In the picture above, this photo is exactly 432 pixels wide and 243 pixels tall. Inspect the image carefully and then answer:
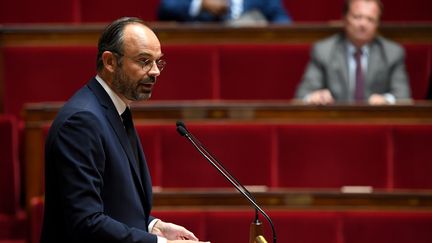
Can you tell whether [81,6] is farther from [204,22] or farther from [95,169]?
[95,169]

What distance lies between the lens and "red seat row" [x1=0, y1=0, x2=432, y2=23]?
1.39 meters

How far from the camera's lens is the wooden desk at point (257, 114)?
1.06 metres

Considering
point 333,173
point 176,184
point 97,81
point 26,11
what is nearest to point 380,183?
point 333,173

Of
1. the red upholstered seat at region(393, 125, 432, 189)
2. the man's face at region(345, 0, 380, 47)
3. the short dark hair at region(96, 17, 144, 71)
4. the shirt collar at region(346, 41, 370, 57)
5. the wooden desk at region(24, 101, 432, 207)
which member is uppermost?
the man's face at region(345, 0, 380, 47)

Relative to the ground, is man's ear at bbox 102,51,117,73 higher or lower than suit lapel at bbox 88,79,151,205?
higher

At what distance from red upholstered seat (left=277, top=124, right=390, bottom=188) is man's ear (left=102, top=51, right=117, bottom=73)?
457mm

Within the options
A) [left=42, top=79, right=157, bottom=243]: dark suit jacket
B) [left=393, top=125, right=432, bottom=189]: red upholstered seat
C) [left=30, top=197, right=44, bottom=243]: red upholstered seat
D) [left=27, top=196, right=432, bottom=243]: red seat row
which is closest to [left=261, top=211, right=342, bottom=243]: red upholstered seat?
[left=27, top=196, right=432, bottom=243]: red seat row

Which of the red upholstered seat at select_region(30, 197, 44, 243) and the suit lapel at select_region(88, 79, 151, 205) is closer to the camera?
the suit lapel at select_region(88, 79, 151, 205)

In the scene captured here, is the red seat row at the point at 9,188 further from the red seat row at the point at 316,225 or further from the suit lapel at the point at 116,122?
the suit lapel at the point at 116,122

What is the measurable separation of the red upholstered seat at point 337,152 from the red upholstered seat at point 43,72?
31 cm

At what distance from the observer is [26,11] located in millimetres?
1386

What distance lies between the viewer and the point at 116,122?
25.4 inches

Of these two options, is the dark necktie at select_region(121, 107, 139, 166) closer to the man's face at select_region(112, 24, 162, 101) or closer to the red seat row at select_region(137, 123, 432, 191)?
the man's face at select_region(112, 24, 162, 101)

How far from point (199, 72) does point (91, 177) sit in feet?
2.12
